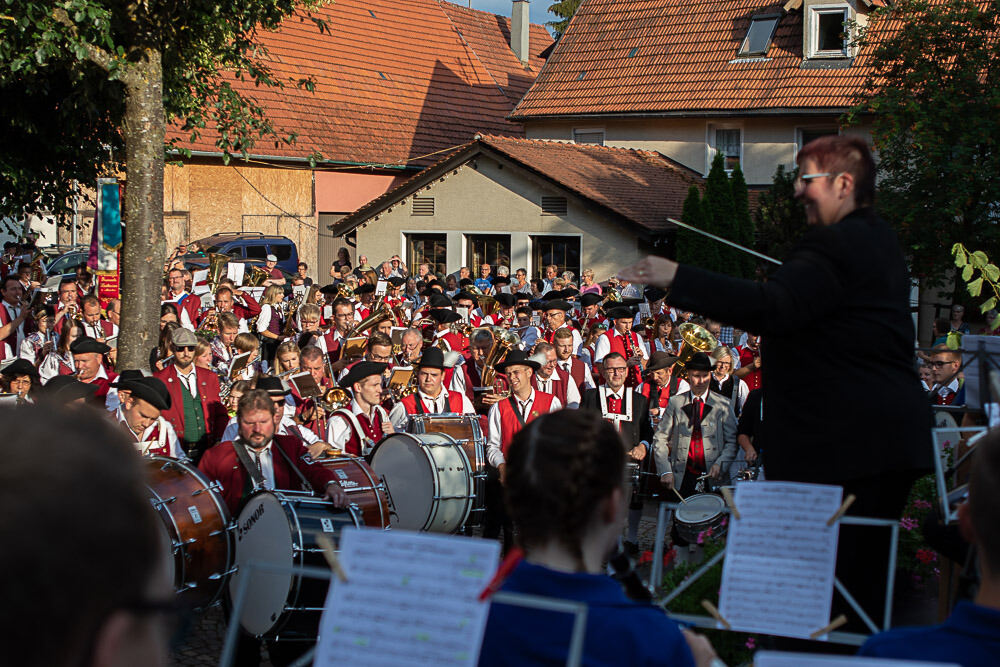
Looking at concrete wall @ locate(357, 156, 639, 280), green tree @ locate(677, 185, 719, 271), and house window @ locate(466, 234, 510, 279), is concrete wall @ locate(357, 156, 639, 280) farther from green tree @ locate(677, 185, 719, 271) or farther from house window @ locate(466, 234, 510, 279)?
green tree @ locate(677, 185, 719, 271)

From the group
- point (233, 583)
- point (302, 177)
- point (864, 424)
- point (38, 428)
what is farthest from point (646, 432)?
point (302, 177)

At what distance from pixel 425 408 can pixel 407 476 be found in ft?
4.61

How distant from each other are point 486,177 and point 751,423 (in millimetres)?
20923

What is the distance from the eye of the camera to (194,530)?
547cm

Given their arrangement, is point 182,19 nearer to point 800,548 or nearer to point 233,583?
point 233,583

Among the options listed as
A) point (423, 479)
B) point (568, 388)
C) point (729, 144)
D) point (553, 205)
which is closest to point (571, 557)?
point (423, 479)

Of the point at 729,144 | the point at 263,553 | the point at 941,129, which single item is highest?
the point at 729,144

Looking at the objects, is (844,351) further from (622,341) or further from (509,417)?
(622,341)

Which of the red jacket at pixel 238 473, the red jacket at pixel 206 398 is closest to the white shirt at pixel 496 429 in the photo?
the red jacket at pixel 238 473

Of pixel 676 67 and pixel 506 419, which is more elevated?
pixel 676 67

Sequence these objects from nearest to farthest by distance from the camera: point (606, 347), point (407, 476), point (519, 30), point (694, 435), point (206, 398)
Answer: point (407, 476), point (694, 435), point (206, 398), point (606, 347), point (519, 30)

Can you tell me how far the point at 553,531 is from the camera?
2.29m

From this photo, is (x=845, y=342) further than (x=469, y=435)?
No

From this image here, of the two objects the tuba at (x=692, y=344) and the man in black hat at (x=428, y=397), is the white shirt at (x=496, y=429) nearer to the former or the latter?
the man in black hat at (x=428, y=397)
